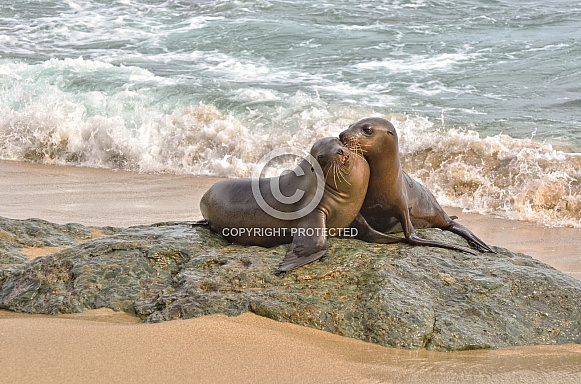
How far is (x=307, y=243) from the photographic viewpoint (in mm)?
4500

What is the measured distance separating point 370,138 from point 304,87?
9.83m

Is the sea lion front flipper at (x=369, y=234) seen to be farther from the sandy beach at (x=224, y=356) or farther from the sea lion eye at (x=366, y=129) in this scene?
the sandy beach at (x=224, y=356)

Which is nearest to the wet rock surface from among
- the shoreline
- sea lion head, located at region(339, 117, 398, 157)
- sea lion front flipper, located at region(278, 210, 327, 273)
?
sea lion front flipper, located at region(278, 210, 327, 273)

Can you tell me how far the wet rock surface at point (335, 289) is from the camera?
3.93 meters

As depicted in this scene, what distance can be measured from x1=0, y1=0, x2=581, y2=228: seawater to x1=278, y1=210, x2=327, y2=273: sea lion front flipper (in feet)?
17.6

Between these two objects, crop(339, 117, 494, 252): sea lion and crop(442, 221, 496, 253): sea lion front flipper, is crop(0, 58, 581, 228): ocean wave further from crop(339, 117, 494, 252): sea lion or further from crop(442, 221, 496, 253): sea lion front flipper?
crop(339, 117, 494, 252): sea lion

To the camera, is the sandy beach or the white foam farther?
the white foam

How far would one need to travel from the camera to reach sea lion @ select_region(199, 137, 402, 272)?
460 centimetres

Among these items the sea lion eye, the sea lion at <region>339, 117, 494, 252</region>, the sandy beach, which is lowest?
the sandy beach

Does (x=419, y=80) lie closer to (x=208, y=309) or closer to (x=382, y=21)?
(x=382, y=21)

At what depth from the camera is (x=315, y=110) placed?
12.8 m

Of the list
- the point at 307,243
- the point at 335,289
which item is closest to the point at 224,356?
the point at 335,289

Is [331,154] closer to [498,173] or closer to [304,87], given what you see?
[498,173]

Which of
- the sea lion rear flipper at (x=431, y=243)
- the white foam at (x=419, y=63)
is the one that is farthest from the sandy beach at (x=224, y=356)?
the white foam at (x=419, y=63)
